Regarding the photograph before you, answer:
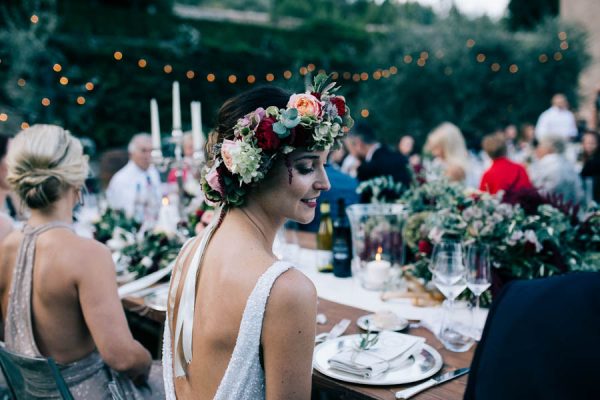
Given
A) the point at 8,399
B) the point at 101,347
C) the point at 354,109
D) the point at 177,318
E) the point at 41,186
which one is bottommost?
the point at 8,399

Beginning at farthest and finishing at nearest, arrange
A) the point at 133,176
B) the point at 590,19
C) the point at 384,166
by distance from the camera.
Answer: the point at 590,19
the point at 133,176
the point at 384,166

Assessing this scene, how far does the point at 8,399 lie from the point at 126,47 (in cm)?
936

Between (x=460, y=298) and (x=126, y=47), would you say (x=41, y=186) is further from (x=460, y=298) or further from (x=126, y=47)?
(x=126, y=47)

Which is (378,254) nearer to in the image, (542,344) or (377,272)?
(377,272)

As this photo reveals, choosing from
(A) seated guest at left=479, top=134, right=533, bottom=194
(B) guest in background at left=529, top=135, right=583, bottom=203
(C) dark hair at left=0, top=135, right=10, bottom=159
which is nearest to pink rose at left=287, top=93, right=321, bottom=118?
(C) dark hair at left=0, top=135, right=10, bottom=159

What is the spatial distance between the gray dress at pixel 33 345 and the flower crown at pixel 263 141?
3.20 feet

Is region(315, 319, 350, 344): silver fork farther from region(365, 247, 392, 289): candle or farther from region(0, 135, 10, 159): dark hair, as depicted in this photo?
region(0, 135, 10, 159): dark hair

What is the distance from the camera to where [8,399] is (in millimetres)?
2600

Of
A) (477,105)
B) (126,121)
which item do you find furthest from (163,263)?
(477,105)

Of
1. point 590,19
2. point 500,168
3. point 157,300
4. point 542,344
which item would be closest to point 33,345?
point 157,300

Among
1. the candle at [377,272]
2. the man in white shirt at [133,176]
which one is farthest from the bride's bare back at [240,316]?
the man in white shirt at [133,176]

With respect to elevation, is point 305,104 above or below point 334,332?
above

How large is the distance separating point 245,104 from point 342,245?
1444mm

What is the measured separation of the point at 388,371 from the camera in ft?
5.69
